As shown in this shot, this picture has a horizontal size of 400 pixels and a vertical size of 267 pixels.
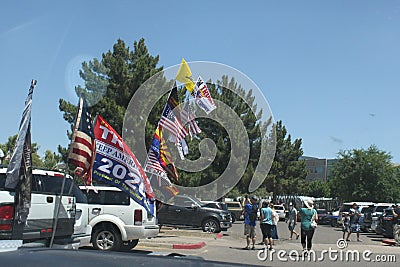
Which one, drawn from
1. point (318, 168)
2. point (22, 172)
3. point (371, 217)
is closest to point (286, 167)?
point (371, 217)

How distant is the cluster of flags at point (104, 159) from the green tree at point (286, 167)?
38.2m

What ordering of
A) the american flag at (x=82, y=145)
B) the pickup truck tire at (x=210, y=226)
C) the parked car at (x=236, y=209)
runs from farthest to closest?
the parked car at (x=236, y=209), the pickup truck tire at (x=210, y=226), the american flag at (x=82, y=145)

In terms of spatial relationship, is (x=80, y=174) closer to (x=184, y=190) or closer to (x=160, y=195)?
(x=160, y=195)

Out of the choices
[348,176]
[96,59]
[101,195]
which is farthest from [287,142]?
[101,195]

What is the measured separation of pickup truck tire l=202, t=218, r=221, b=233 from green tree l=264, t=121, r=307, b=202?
31.6 m

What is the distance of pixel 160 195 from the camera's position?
669 inches

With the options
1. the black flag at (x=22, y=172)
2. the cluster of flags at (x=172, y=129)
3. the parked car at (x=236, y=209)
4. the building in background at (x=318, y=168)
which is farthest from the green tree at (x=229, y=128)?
the building in background at (x=318, y=168)

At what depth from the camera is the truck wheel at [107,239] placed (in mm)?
12273

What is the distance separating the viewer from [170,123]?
16.7 meters

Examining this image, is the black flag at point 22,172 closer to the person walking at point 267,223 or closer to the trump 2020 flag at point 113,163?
the trump 2020 flag at point 113,163

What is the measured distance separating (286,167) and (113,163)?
48271 millimetres

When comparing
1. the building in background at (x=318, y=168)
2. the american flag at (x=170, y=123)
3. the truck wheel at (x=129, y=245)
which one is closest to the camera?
the truck wheel at (x=129, y=245)

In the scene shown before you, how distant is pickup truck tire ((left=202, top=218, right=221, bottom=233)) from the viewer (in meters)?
22.4

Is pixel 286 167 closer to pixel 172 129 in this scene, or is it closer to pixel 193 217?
pixel 193 217
